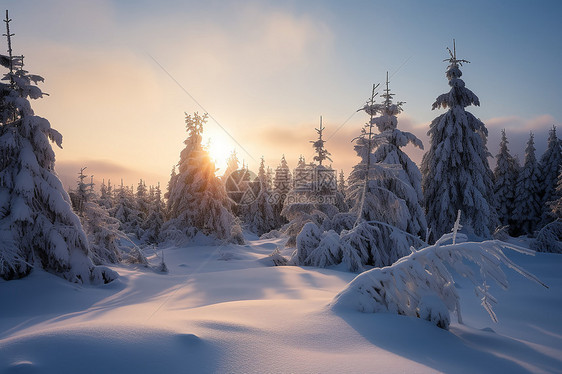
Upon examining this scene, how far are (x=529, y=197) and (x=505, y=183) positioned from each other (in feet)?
9.10

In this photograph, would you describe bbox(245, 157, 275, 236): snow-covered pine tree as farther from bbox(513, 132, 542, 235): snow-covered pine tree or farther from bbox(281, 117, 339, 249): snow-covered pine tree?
bbox(513, 132, 542, 235): snow-covered pine tree

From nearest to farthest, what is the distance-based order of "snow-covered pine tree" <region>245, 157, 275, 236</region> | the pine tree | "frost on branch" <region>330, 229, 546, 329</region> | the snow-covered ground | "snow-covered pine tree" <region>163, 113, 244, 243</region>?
the snow-covered ground < "frost on branch" <region>330, 229, 546, 329</region> < the pine tree < "snow-covered pine tree" <region>163, 113, 244, 243</region> < "snow-covered pine tree" <region>245, 157, 275, 236</region>

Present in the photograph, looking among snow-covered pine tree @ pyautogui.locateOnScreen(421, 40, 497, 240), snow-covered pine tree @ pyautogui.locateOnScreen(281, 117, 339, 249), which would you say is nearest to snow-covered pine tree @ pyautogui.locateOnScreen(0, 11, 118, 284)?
snow-covered pine tree @ pyautogui.locateOnScreen(281, 117, 339, 249)

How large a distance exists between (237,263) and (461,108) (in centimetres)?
1643

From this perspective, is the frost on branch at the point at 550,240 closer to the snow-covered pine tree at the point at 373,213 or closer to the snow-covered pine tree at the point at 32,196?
the snow-covered pine tree at the point at 373,213

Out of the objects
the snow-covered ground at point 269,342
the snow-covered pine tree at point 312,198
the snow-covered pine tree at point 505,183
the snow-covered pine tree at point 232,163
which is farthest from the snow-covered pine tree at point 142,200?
the snow-covered pine tree at point 505,183

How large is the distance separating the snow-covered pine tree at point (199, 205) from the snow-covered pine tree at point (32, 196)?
13.6 metres

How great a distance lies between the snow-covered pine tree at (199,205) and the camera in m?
22.5

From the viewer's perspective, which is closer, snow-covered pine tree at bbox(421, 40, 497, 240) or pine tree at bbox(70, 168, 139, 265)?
pine tree at bbox(70, 168, 139, 265)

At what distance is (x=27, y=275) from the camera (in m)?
7.80

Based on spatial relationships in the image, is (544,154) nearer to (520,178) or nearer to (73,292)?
(520,178)

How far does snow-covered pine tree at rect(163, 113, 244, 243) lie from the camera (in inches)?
885

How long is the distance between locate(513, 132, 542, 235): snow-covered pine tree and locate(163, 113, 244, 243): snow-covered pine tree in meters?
29.8

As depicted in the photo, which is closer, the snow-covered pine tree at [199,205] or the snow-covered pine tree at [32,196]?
the snow-covered pine tree at [32,196]
